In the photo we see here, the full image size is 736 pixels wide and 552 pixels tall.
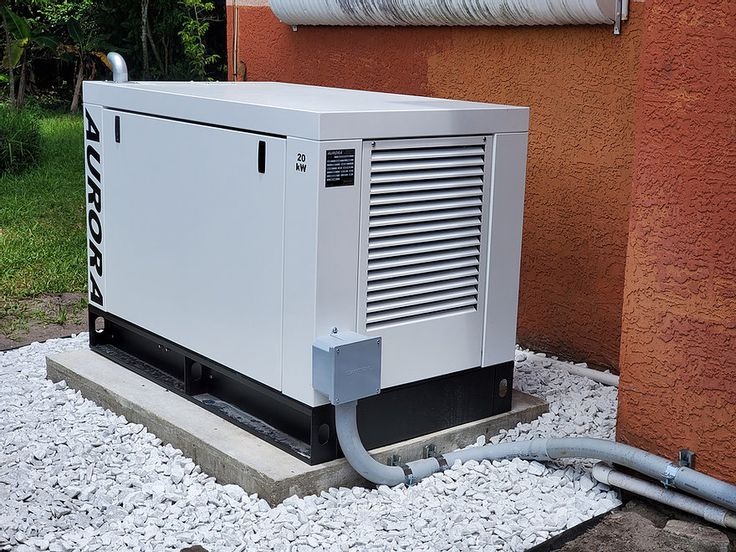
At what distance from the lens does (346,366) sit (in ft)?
10.8

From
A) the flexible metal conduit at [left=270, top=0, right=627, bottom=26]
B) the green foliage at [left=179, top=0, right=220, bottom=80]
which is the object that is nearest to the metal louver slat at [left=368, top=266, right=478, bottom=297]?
the flexible metal conduit at [left=270, top=0, right=627, bottom=26]

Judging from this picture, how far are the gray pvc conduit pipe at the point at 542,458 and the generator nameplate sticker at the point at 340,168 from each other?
2.45ft

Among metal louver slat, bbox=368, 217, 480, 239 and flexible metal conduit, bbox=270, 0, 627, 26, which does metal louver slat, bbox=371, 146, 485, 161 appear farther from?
flexible metal conduit, bbox=270, 0, 627, 26

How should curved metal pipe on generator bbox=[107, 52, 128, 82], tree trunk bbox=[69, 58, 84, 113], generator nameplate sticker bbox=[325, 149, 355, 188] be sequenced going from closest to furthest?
generator nameplate sticker bbox=[325, 149, 355, 188] → curved metal pipe on generator bbox=[107, 52, 128, 82] → tree trunk bbox=[69, 58, 84, 113]

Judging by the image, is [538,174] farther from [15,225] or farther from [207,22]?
[207,22]

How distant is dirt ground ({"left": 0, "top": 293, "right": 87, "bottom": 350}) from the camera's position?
5.43m

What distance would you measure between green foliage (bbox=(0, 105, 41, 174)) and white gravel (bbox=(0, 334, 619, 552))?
6625 millimetres

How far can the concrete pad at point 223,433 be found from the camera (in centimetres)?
338

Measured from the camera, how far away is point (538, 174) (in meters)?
4.99

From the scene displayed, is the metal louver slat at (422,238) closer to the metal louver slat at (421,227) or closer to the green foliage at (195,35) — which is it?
the metal louver slat at (421,227)

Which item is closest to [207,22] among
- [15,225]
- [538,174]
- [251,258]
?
[15,225]

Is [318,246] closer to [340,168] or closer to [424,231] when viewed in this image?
[340,168]

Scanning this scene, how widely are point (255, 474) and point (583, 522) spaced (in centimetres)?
110

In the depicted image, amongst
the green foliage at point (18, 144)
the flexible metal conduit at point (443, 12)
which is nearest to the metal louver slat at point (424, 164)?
the flexible metal conduit at point (443, 12)
